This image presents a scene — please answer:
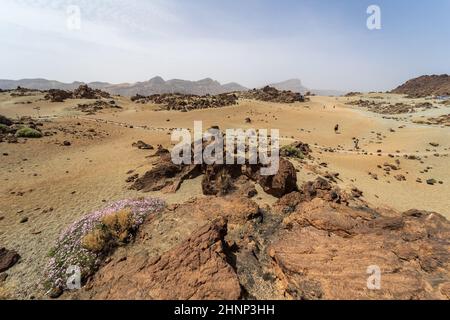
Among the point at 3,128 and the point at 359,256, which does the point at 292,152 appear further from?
the point at 3,128

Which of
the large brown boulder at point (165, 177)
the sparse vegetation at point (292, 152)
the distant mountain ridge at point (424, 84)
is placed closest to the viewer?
the large brown boulder at point (165, 177)

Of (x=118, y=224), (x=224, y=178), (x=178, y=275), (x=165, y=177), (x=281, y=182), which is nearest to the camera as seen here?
Answer: (x=178, y=275)

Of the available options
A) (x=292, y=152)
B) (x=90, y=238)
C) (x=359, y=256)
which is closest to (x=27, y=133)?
(x=90, y=238)

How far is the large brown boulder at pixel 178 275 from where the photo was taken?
25.4ft

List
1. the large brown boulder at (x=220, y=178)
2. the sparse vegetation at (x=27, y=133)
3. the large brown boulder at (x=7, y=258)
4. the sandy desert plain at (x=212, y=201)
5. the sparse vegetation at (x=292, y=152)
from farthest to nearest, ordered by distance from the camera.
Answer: the sparse vegetation at (x=27, y=133) < the sparse vegetation at (x=292, y=152) < the large brown boulder at (x=220, y=178) < the large brown boulder at (x=7, y=258) < the sandy desert plain at (x=212, y=201)

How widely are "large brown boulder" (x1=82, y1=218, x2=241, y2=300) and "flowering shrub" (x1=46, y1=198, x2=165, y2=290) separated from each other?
1217 millimetres

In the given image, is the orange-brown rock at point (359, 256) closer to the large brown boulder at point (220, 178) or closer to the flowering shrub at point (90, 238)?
the large brown boulder at point (220, 178)

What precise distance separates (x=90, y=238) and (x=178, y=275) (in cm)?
473

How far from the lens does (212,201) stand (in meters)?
14.0

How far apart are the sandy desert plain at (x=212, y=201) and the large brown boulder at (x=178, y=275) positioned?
5cm

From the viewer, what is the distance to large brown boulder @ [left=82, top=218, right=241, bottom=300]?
775 centimetres

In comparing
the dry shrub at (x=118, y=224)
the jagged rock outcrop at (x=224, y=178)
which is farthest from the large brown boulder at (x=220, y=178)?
the dry shrub at (x=118, y=224)

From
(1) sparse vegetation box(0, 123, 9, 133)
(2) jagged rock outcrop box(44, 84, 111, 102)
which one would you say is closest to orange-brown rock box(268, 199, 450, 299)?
(1) sparse vegetation box(0, 123, 9, 133)

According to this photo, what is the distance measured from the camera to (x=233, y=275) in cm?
816
